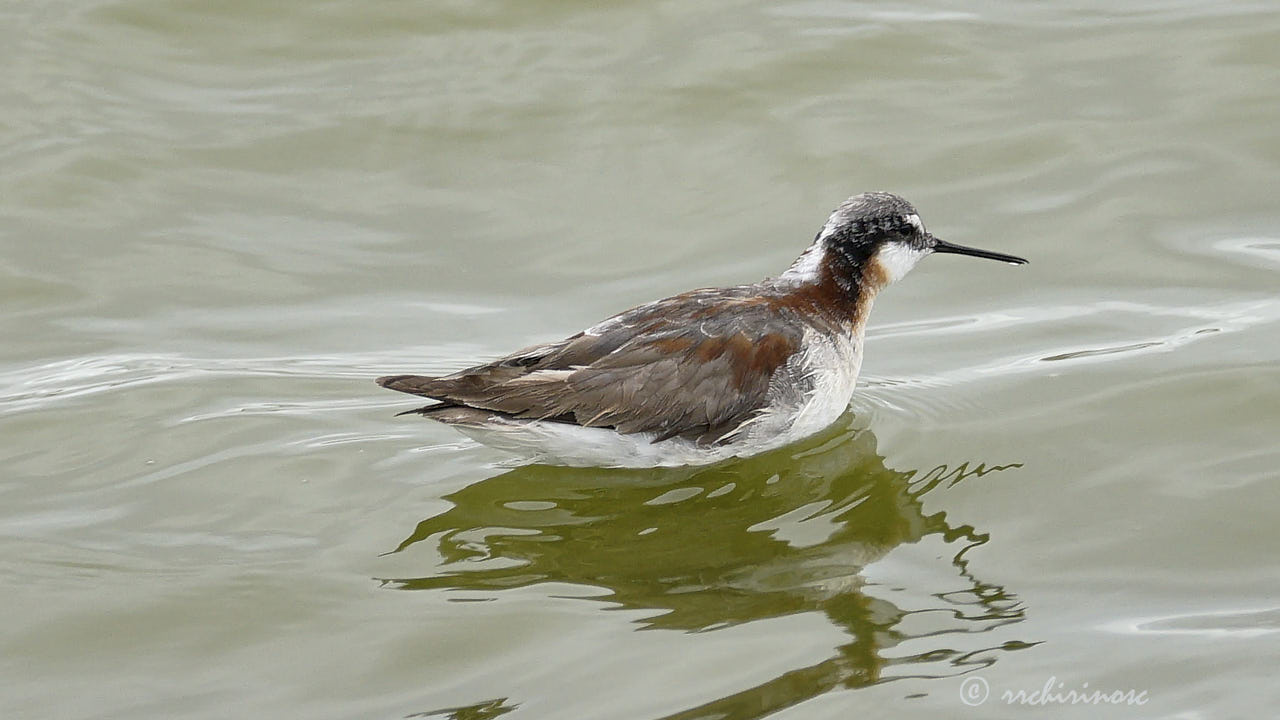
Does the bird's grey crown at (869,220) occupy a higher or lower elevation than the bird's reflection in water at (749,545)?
higher

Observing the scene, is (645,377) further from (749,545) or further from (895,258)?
(895,258)

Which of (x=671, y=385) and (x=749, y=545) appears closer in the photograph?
(x=749, y=545)

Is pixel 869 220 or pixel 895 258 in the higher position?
pixel 869 220

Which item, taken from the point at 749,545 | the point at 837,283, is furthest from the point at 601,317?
the point at 749,545

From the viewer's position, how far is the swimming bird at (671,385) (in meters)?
7.32

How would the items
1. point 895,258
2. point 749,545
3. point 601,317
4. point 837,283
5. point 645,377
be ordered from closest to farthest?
point 749,545, point 645,377, point 837,283, point 895,258, point 601,317

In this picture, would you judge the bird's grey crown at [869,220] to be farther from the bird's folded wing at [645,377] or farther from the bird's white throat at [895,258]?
the bird's folded wing at [645,377]

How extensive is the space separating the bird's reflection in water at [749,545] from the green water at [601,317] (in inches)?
1.0

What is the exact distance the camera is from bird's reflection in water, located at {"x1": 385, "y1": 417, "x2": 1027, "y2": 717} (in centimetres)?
612

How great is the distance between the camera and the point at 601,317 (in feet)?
31.8

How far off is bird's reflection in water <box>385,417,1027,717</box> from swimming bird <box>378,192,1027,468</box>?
0.64 feet

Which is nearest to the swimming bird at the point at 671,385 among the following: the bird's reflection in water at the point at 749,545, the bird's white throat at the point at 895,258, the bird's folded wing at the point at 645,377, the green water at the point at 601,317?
the bird's folded wing at the point at 645,377

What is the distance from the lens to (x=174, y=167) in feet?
36.7

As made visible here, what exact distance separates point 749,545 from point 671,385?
0.94 metres
